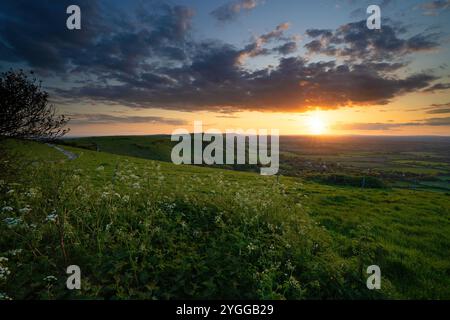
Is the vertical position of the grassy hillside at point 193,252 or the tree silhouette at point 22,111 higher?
the tree silhouette at point 22,111

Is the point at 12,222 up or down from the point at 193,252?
up

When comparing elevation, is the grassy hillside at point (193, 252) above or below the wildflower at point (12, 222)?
below

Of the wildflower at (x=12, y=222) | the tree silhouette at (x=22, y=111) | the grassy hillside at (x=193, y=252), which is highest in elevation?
the tree silhouette at (x=22, y=111)

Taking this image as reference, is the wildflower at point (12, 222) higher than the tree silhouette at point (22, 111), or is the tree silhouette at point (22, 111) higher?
the tree silhouette at point (22, 111)

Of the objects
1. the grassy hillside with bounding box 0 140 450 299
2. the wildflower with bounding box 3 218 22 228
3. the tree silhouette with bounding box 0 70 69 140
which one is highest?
the tree silhouette with bounding box 0 70 69 140

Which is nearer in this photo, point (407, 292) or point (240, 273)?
point (240, 273)

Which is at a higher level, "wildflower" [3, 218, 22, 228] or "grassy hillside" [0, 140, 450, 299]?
"wildflower" [3, 218, 22, 228]

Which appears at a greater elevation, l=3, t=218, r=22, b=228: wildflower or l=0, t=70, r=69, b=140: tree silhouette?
l=0, t=70, r=69, b=140: tree silhouette

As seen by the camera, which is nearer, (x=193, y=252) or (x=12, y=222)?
(x=12, y=222)
